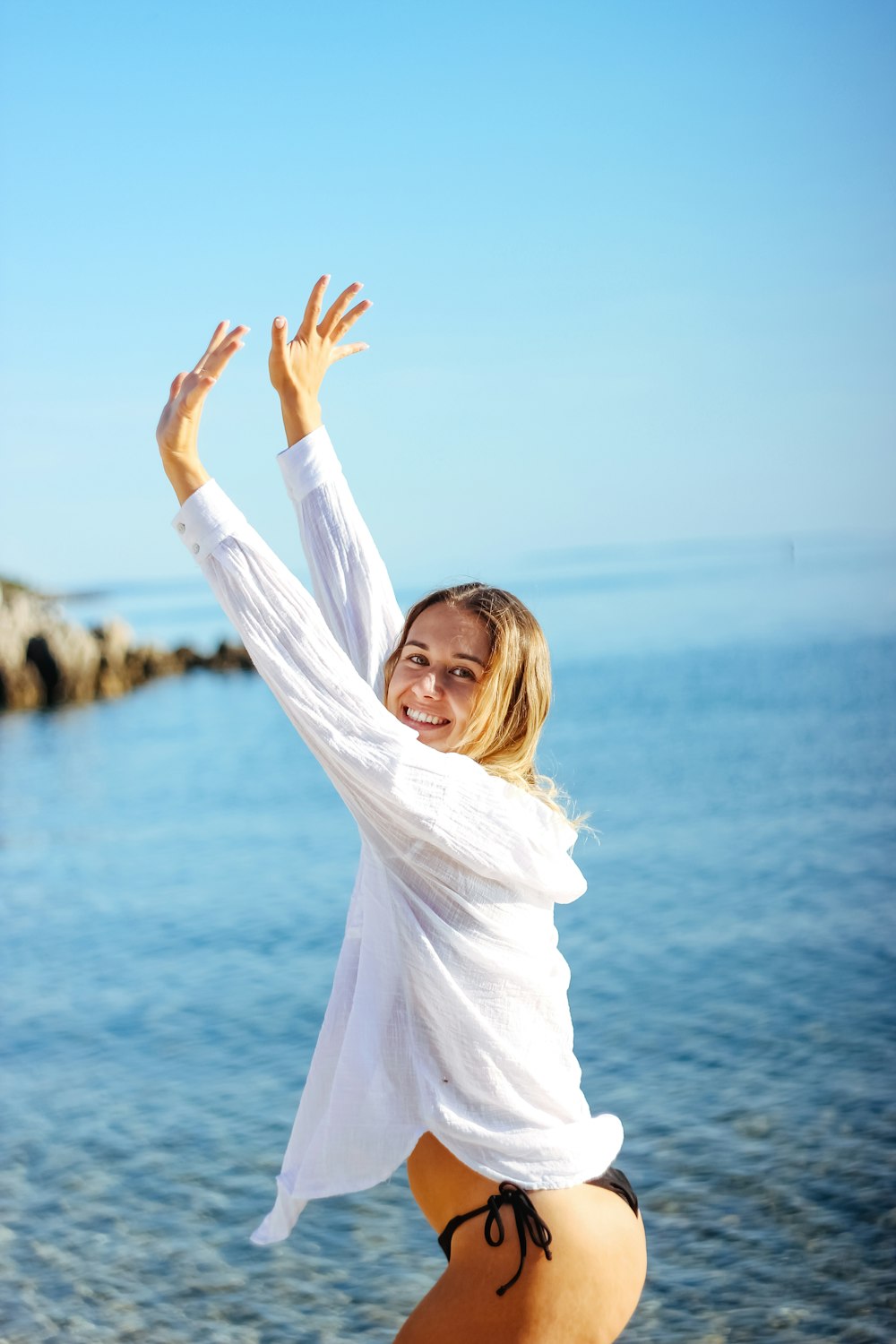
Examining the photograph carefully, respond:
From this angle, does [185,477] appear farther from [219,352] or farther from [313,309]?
[313,309]

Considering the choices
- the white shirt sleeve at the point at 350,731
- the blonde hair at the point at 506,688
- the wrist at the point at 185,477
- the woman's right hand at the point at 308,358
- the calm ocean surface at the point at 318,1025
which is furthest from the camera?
the calm ocean surface at the point at 318,1025

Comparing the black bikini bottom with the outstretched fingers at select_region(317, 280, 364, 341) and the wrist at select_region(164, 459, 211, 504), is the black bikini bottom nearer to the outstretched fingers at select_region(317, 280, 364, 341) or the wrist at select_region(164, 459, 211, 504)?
the wrist at select_region(164, 459, 211, 504)

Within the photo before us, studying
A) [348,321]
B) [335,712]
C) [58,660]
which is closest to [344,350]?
[348,321]

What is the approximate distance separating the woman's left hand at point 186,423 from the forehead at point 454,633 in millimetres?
494

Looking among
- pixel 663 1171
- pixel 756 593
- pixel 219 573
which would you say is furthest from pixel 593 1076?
pixel 756 593

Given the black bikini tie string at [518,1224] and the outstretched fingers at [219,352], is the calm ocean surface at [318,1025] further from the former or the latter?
the outstretched fingers at [219,352]

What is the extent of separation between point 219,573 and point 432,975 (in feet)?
2.22

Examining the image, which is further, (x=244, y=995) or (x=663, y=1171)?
(x=244, y=995)

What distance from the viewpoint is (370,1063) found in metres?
1.99

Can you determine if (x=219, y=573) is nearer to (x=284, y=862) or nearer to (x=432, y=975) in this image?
(x=432, y=975)

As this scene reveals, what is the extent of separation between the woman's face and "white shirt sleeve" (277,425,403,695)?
182 millimetres

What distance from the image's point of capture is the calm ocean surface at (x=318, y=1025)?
486cm

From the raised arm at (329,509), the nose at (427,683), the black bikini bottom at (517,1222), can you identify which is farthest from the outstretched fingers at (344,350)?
the black bikini bottom at (517,1222)

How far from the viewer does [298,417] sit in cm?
243
